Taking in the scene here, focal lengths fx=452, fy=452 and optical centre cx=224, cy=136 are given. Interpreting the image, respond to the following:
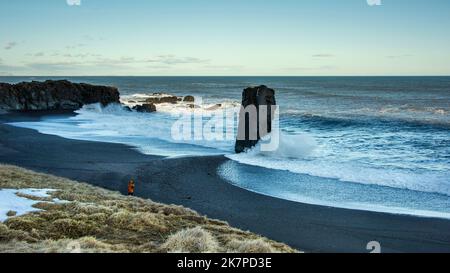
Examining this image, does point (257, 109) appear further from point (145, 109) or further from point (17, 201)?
point (145, 109)

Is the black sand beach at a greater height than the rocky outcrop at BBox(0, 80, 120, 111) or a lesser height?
lesser

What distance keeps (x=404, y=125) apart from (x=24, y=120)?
37.8m

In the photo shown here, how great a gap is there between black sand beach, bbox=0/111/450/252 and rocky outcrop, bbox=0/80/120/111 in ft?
112

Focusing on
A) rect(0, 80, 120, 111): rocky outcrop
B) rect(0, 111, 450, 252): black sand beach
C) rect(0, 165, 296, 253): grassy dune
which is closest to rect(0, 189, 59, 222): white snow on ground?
rect(0, 165, 296, 253): grassy dune

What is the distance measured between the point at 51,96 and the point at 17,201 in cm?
5464

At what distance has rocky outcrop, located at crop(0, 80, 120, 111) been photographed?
196 ft

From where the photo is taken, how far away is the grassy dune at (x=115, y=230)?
9.09 m

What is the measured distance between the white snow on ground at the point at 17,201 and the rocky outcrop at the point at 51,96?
49.2 m

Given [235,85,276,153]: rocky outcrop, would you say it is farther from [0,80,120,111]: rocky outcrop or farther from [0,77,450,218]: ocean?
[0,80,120,111]: rocky outcrop

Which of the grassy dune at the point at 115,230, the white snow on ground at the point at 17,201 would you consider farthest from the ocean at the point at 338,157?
the white snow on ground at the point at 17,201

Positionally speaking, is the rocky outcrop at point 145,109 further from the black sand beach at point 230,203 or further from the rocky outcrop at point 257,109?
the rocky outcrop at point 257,109

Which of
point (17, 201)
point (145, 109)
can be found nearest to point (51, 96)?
point (145, 109)

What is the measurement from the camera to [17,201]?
12.5 m
